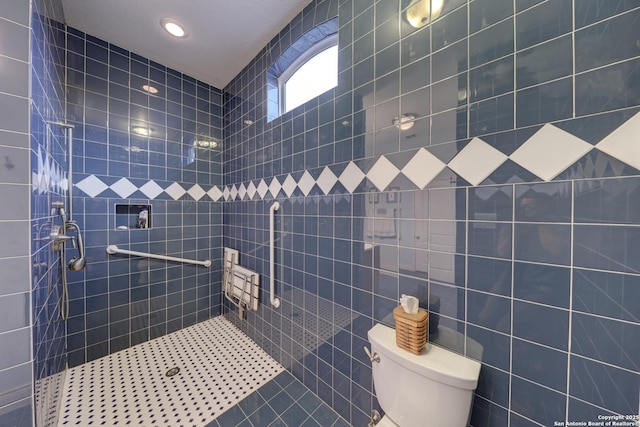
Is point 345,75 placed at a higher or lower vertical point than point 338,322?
higher

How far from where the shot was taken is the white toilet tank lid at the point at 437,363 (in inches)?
30.5

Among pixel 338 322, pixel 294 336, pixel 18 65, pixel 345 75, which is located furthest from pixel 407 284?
pixel 18 65

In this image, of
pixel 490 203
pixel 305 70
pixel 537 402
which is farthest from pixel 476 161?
pixel 305 70

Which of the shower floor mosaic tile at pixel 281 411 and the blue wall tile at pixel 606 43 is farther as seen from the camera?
the shower floor mosaic tile at pixel 281 411

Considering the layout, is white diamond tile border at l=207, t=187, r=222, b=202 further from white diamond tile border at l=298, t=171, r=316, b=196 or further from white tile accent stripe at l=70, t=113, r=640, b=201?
white diamond tile border at l=298, t=171, r=316, b=196

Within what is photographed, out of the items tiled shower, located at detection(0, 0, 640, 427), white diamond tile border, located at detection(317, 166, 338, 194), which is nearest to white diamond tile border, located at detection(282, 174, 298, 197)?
tiled shower, located at detection(0, 0, 640, 427)

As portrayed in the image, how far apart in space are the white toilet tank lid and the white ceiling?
214 cm

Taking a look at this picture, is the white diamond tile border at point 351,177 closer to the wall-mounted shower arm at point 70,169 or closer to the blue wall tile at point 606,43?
the blue wall tile at point 606,43

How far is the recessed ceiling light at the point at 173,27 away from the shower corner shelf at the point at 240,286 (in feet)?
6.38

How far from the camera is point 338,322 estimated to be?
1346 millimetres

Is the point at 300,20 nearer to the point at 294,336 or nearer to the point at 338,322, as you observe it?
the point at 338,322

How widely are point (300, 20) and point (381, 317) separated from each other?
2018 millimetres

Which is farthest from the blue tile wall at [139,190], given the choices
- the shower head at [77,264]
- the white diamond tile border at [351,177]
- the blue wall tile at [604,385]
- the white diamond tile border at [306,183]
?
the blue wall tile at [604,385]

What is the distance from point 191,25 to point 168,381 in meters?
2.65
